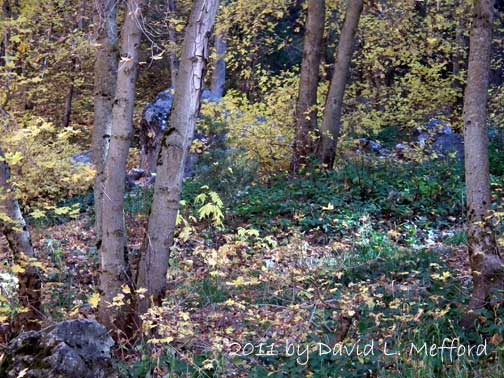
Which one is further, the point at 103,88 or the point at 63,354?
the point at 103,88

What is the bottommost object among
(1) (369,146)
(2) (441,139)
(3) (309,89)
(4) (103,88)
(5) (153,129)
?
(5) (153,129)

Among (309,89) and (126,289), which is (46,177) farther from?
Result: (126,289)

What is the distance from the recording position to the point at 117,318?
18.1 feet

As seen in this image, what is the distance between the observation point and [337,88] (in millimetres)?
11586

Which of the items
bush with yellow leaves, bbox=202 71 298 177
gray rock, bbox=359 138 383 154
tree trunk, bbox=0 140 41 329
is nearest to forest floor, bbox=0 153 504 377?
tree trunk, bbox=0 140 41 329

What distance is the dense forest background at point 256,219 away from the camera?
504 cm

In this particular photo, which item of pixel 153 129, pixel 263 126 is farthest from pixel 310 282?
pixel 153 129

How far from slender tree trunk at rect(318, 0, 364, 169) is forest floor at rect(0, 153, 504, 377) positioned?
95 cm

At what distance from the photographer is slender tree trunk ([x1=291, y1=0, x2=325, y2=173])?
38.5 feet

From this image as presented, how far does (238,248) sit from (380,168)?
4.14 metres

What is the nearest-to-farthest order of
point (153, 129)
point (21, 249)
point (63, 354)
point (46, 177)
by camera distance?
point (63, 354)
point (21, 249)
point (46, 177)
point (153, 129)

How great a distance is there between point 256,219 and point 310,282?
2.77 meters

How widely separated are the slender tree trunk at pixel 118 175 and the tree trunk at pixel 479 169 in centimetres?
311

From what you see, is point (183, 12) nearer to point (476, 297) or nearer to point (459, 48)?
point (459, 48)
